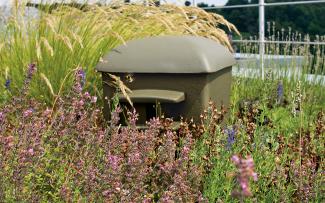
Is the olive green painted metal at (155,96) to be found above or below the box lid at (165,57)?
below

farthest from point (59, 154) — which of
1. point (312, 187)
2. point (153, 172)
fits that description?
point (312, 187)

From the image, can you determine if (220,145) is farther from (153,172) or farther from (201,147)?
(153,172)

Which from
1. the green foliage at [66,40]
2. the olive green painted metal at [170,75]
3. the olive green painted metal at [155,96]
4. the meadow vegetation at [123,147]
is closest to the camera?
the meadow vegetation at [123,147]

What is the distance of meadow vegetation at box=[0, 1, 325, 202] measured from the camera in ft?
8.35

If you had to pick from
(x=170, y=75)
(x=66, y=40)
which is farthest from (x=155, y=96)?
(x=66, y=40)

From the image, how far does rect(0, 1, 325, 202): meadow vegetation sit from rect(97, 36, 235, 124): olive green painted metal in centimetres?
15

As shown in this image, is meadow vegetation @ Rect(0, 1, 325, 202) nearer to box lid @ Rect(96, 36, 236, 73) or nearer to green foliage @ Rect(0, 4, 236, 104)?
green foliage @ Rect(0, 4, 236, 104)

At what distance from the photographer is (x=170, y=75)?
439 cm

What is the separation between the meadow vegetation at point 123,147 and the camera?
2545 millimetres

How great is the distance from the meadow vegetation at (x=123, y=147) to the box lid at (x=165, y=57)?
313 millimetres

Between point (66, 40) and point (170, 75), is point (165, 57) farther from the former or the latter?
point (66, 40)

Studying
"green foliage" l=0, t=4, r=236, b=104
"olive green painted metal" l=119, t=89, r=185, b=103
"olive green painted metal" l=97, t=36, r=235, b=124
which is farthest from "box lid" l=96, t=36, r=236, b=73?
"green foliage" l=0, t=4, r=236, b=104

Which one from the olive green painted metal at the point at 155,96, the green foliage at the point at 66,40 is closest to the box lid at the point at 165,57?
the olive green painted metal at the point at 155,96

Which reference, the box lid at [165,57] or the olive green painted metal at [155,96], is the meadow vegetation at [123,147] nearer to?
the olive green painted metal at [155,96]
